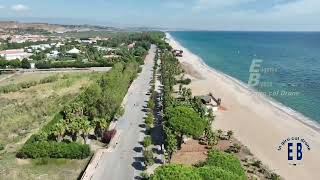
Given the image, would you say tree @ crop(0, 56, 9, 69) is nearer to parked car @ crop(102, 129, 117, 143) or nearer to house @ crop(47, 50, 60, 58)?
house @ crop(47, 50, 60, 58)

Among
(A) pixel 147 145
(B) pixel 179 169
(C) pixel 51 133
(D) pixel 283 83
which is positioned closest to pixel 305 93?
(D) pixel 283 83

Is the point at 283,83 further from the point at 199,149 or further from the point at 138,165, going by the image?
the point at 138,165

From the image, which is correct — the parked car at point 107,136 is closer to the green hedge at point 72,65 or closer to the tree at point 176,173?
the tree at point 176,173

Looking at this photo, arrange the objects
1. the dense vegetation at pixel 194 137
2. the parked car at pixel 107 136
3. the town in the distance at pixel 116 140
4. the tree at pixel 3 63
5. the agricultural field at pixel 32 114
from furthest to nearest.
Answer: the tree at pixel 3 63 → the parked car at pixel 107 136 → the agricultural field at pixel 32 114 → the town in the distance at pixel 116 140 → the dense vegetation at pixel 194 137

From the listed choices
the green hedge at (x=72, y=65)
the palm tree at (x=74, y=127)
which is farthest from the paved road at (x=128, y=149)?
the green hedge at (x=72, y=65)

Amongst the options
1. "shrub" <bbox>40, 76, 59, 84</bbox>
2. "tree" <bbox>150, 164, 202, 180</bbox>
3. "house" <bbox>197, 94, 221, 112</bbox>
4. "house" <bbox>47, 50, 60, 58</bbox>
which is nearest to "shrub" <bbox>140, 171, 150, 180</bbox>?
"tree" <bbox>150, 164, 202, 180</bbox>

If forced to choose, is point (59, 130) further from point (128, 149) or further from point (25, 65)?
point (25, 65)
